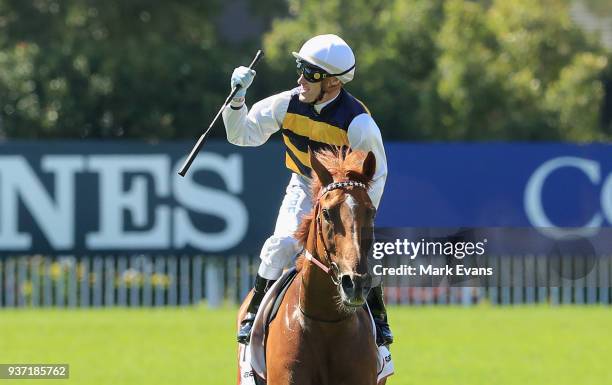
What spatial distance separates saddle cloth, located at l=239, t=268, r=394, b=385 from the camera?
8117mm

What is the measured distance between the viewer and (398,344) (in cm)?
1669

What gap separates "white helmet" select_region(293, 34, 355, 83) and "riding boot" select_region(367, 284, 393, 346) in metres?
1.29

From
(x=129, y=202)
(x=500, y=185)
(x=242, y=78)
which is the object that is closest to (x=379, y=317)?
(x=242, y=78)

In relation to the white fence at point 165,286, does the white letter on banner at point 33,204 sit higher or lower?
higher

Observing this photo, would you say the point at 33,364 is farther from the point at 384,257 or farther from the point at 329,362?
the point at 329,362

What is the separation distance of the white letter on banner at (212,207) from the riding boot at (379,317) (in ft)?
40.2

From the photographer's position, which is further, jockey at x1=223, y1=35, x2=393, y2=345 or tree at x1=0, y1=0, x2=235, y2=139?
tree at x1=0, y1=0, x2=235, y2=139

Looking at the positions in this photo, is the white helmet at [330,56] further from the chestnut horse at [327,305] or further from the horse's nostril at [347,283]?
the horse's nostril at [347,283]

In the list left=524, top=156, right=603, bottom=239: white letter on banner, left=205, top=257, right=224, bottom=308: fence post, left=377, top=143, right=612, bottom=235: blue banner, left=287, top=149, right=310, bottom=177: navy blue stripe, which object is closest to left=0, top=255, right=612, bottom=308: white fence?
left=205, top=257, right=224, bottom=308: fence post

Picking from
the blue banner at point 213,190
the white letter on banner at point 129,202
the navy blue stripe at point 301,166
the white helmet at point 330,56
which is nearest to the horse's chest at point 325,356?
the navy blue stripe at point 301,166

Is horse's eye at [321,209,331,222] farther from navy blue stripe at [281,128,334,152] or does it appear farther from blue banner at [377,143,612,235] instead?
blue banner at [377,143,612,235]

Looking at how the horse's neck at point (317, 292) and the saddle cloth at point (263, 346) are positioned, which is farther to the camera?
the saddle cloth at point (263, 346)

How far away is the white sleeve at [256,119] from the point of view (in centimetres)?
861

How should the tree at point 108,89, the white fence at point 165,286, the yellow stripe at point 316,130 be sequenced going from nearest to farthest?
the yellow stripe at point 316,130 < the white fence at point 165,286 < the tree at point 108,89
